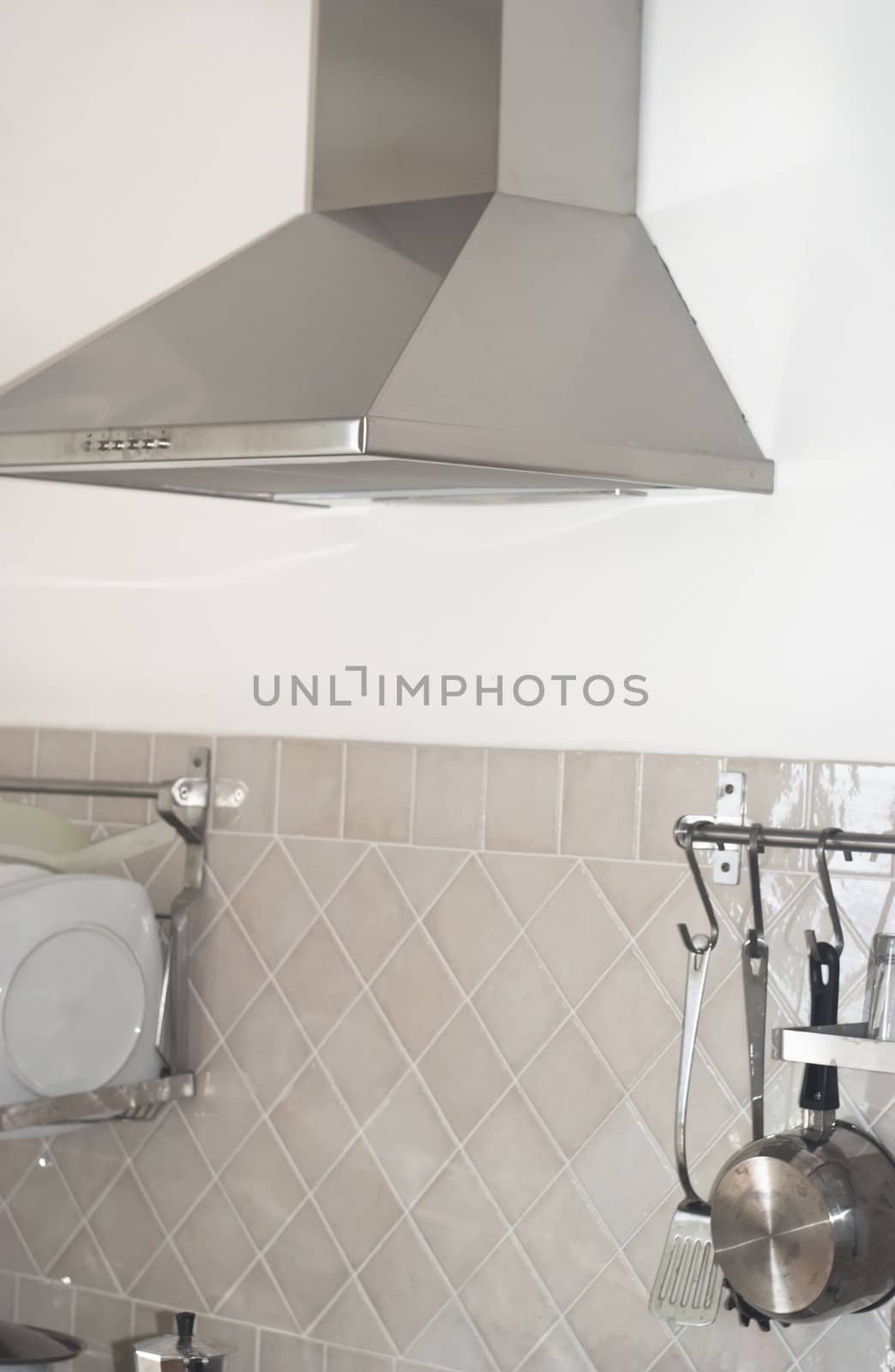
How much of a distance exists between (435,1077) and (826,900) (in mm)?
474

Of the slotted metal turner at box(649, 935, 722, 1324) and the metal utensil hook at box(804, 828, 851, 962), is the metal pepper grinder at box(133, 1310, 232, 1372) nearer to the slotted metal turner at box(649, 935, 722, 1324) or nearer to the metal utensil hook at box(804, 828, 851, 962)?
the slotted metal turner at box(649, 935, 722, 1324)

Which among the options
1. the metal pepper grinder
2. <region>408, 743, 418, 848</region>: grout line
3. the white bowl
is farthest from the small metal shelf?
the white bowl

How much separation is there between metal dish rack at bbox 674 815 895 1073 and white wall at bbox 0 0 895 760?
89mm

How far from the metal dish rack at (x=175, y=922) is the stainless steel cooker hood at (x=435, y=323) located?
1.21 feet

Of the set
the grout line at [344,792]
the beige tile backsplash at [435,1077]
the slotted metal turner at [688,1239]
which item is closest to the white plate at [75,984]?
the beige tile backsplash at [435,1077]

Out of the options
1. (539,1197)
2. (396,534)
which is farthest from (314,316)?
(539,1197)

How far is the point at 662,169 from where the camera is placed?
4.98 feet

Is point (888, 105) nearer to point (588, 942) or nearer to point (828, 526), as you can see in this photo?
point (828, 526)

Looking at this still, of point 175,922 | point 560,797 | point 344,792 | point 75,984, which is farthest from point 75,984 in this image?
point 560,797

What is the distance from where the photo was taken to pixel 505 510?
1.58m

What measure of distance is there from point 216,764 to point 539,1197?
0.60 meters

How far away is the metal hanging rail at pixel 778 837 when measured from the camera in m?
1.32

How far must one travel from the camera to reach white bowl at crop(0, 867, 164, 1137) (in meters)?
1.51

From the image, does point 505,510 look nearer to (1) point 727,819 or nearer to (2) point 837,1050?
(1) point 727,819
